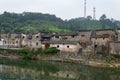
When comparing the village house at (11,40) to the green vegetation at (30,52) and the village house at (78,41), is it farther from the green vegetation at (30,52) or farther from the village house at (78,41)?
the green vegetation at (30,52)

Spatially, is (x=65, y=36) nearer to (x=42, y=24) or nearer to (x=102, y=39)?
(x=102, y=39)

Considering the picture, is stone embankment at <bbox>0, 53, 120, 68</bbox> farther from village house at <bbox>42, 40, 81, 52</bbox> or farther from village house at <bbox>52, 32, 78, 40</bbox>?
village house at <bbox>52, 32, 78, 40</bbox>

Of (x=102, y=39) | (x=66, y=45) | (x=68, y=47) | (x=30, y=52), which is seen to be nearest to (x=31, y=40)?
(x=30, y=52)

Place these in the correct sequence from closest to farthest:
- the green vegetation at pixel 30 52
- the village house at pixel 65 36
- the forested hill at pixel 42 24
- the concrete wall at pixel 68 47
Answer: the green vegetation at pixel 30 52, the concrete wall at pixel 68 47, the village house at pixel 65 36, the forested hill at pixel 42 24

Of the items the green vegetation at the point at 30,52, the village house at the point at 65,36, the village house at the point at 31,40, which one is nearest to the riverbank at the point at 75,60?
the green vegetation at the point at 30,52

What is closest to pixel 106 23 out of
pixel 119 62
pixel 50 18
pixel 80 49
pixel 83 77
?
pixel 50 18

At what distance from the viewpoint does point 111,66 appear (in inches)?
1609

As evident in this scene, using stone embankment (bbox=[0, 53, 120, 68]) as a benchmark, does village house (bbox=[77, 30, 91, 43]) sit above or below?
above

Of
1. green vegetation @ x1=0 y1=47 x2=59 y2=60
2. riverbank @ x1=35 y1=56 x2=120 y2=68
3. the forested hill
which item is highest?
the forested hill

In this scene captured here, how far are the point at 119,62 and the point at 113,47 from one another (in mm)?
5280

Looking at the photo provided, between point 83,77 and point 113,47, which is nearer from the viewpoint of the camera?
point 83,77

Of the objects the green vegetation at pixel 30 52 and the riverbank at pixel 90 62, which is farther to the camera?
the green vegetation at pixel 30 52

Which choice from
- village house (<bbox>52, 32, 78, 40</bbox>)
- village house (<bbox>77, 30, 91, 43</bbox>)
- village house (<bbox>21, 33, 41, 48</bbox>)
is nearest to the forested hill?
village house (<bbox>21, 33, 41, 48</bbox>)

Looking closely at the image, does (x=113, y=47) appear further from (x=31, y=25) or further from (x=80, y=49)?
(x=31, y=25)
